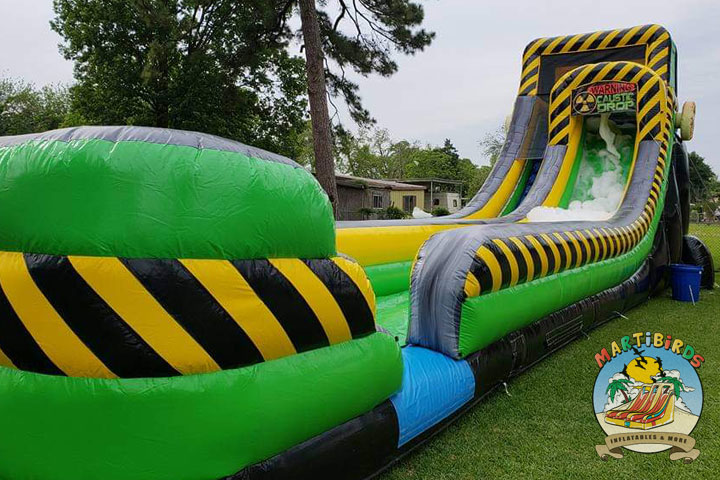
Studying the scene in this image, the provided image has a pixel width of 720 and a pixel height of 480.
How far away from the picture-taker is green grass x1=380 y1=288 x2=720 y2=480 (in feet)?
5.32

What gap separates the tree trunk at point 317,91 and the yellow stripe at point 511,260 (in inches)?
237

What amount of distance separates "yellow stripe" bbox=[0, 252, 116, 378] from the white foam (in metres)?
4.17

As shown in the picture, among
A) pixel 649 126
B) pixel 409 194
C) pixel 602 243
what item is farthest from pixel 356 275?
pixel 409 194

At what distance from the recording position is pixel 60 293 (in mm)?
1047

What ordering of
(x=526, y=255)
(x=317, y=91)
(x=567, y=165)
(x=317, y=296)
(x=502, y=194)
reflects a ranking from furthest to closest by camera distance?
(x=317, y=91), (x=502, y=194), (x=567, y=165), (x=526, y=255), (x=317, y=296)

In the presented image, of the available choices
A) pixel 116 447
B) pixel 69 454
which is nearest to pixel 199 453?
pixel 116 447

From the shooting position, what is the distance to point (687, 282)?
13.9 ft

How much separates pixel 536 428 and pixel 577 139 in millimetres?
4210

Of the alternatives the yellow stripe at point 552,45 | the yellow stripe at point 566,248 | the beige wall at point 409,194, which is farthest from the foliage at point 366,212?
the yellow stripe at point 566,248

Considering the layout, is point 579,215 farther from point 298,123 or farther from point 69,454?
point 298,123

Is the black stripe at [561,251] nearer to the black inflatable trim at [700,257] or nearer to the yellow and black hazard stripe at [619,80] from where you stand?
the yellow and black hazard stripe at [619,80]

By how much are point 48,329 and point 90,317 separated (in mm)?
105

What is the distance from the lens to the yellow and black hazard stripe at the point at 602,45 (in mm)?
5336

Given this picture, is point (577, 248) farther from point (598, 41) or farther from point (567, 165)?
point (598, 41)
